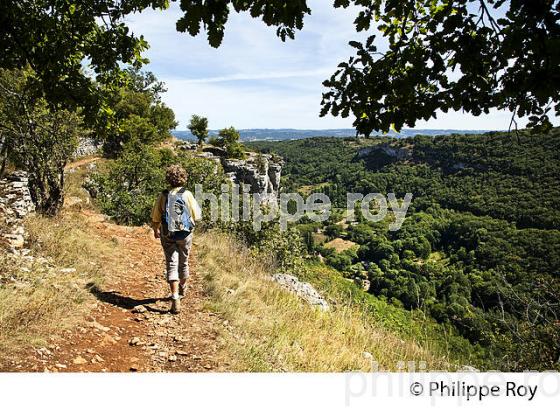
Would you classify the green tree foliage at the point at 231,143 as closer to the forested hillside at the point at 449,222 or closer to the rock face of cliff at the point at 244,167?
the rock face of cliff at the point at 244,167

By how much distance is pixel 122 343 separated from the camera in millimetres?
4332

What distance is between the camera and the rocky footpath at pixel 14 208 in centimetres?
640

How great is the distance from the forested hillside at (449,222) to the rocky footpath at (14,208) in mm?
9560

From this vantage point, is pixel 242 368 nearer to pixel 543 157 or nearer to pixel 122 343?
pixel 122 343

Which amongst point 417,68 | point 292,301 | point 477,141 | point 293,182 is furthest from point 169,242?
point 293,182

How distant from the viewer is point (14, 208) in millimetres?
8867

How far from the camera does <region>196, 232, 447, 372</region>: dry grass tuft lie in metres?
4.42

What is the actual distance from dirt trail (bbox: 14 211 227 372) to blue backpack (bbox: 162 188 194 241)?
3.81 feet

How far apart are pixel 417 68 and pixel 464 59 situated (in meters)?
0.34

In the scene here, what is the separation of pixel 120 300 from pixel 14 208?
5.25 meters

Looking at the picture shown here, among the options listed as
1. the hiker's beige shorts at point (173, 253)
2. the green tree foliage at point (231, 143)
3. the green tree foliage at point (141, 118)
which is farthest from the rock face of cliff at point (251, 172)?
the hiker's beige shorts at point (173, 253)

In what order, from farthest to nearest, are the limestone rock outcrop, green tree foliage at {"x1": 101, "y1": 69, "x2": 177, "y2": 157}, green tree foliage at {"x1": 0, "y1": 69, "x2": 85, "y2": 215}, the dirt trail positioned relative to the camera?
green tree foliage at {"x1": 101, "y1": 69, "x2": 177, "y2": 157} < green tree foliage at {"x1": 0, "y1": 69, "x2": 85, "y2": 215} < the limestone rock outcrop < the dirt trail

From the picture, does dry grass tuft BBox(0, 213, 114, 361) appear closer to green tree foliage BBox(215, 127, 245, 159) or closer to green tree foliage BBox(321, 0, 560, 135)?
green tree foliage BBox(321, 0, 560, 135)

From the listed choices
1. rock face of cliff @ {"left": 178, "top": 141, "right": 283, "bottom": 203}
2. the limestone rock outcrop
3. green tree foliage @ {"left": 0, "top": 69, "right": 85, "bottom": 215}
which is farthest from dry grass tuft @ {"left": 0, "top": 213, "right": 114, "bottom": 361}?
rock face of cliff @ {"left": 178, "top": 141, "right": 283, "bottom": 203}
